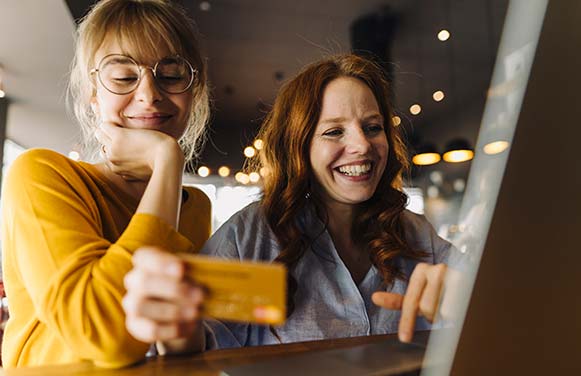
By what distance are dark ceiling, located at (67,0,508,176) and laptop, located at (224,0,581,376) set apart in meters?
0.46

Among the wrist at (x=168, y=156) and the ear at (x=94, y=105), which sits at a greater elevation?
the ear at (x=94, y=105)

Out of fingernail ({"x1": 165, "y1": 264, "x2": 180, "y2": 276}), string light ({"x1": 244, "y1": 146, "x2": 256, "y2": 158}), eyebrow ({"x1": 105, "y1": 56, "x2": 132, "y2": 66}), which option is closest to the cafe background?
string light ({"x1": 244, "y1": 146, "x2": 256, "y2": 158})

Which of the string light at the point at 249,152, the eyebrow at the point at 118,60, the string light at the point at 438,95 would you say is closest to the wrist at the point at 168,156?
the eyebrow at the point at 118,60

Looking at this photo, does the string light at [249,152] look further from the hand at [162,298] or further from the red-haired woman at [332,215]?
the hand at [162,298]

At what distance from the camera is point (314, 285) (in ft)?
1.99

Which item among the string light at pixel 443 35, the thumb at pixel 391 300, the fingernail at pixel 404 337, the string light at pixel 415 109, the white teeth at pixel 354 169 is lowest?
the fingernail at pixel 404 337

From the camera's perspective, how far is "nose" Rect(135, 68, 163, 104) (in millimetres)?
442

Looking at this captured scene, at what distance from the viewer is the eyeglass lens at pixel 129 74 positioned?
45 cm

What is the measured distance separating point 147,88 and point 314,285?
349 mm

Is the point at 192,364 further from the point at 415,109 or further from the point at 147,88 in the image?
the point at 415,109

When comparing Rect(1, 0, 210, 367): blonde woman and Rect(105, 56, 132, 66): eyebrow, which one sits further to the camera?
Rect(105, 56, 132, 66): eyebrow

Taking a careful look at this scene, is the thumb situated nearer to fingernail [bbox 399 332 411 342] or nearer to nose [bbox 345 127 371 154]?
fingernail [bbox 399 332 411 342]

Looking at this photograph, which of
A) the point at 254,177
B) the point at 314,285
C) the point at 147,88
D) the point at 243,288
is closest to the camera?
the point at 243,288

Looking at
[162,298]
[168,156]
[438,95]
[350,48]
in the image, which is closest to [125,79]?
[168,156]
